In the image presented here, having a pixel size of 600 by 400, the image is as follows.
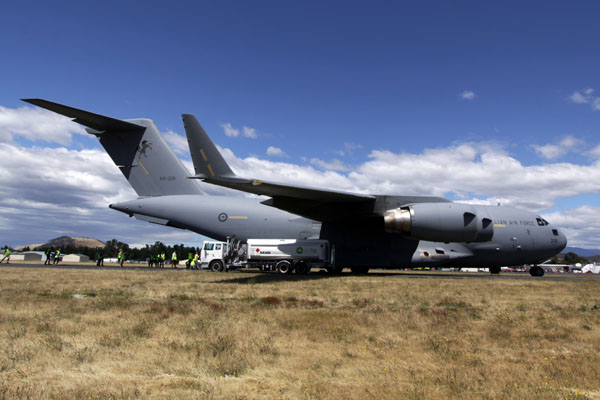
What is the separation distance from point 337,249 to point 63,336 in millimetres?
13869

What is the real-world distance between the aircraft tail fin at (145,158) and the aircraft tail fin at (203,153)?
5207mm

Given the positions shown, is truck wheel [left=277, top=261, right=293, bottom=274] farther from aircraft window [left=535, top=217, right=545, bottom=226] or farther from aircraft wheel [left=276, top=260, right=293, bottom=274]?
aircraft window [left=535, top=217, right=545, bottom=226]

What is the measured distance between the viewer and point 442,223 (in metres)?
14.9

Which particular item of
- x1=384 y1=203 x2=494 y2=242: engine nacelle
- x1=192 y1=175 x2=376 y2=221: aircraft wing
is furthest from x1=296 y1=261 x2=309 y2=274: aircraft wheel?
x1=384 y1=203 x2=494 y2=242: engine nacelle

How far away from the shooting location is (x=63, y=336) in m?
5.34

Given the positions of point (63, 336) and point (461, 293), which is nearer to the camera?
point (63, 336)

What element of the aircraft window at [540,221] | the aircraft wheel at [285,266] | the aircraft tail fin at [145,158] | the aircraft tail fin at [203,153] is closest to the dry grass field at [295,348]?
the aircraft tail fin at [203,153]

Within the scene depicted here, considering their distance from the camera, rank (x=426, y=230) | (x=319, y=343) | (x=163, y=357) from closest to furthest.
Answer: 1. (x=163, y=357)
2. (x=319, y=343)
3. (x=426, y=230)

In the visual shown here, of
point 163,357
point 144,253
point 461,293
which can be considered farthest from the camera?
point 144,253

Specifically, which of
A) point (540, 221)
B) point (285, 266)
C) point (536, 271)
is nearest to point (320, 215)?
point (285, 266)

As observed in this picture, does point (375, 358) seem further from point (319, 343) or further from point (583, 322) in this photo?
point (583, 322)

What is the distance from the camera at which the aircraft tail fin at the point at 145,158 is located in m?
20.2

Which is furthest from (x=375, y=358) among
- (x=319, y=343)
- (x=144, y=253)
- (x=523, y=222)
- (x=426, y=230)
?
(x=144, y=253)

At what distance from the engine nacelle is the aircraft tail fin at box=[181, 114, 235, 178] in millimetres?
7269
